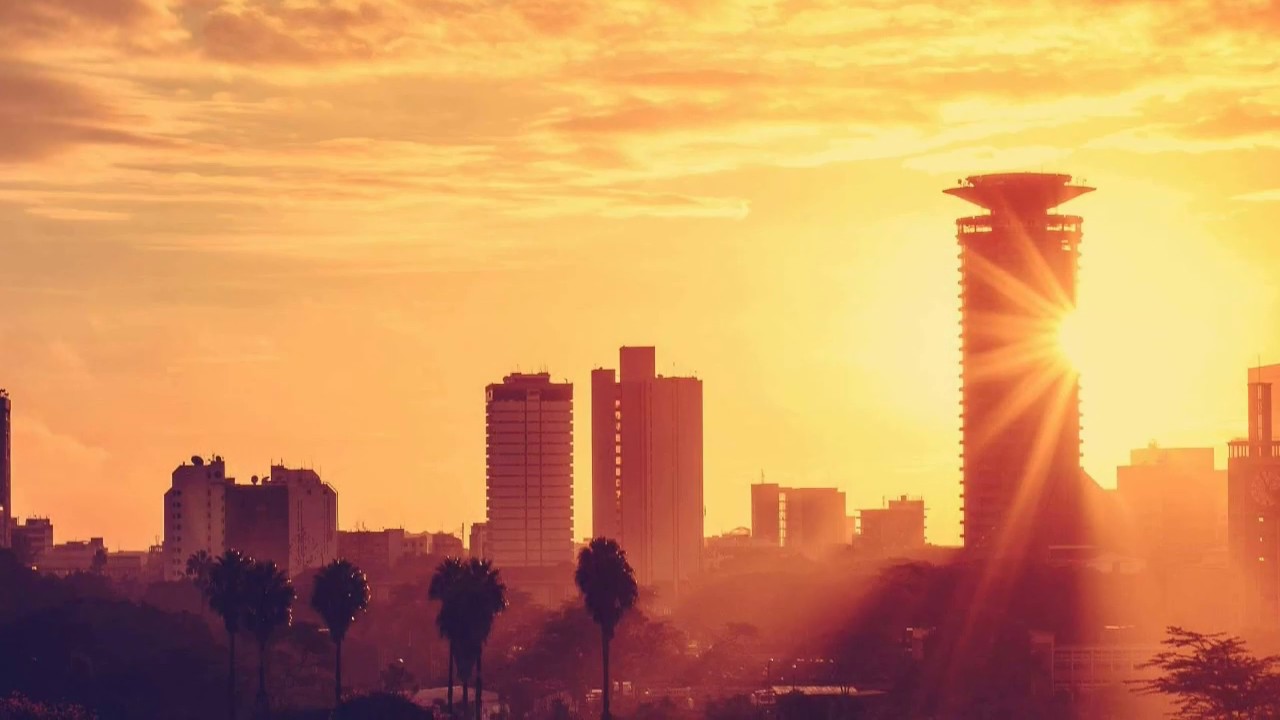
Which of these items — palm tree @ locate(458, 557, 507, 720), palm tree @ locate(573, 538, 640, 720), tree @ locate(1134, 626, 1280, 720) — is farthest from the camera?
palm tree @ locate(458, 557, 507, 720)

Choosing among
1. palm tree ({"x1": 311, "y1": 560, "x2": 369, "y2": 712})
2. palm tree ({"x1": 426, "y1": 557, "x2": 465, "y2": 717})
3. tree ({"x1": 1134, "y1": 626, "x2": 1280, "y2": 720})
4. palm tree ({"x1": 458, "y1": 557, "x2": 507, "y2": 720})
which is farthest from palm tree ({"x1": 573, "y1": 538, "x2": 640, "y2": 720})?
tree ({"x1": 1134, "y1": 626, "x2": 1280, "y2": 720})

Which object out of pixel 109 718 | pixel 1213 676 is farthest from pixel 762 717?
pixel 109 718

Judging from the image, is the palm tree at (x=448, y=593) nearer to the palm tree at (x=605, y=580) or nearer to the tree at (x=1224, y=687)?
the palm tree at (x=605, y=580)

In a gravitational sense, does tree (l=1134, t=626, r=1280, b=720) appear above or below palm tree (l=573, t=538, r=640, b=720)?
below

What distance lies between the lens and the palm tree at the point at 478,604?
185 meters

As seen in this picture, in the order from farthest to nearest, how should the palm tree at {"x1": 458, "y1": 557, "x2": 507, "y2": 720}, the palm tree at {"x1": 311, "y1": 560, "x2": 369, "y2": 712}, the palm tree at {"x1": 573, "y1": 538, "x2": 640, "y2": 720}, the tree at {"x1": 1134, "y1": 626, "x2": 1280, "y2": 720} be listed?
1. the palm tree at {"x1": 311, "y1": 560, "x2": 369, "y2": 712}
2. the palm tree at {"x1": 458, "y1": 557, "x2": 507, "y2": 720}
3. the tree at {"x1": 1134, "y1": 626, "x2": 1280, "y2": 720}
4. the palm tree at {"x1": 573, "y1": 538, "x2": 640, "y2": 720}

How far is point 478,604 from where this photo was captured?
7288 inches

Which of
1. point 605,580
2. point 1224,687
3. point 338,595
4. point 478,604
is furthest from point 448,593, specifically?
point 1224,687

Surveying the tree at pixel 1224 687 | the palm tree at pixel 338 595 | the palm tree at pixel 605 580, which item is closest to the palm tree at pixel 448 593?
the palm tree at pixel 338 595

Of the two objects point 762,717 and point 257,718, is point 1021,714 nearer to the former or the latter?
point 762,717

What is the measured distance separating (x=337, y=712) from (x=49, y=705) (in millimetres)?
22830

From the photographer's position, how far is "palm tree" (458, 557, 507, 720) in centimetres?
18512

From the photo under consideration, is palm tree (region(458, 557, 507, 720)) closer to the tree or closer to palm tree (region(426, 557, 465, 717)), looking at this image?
palm tree (region(426, 557, 465, 717))

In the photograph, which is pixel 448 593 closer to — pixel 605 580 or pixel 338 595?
pixel 338 595
